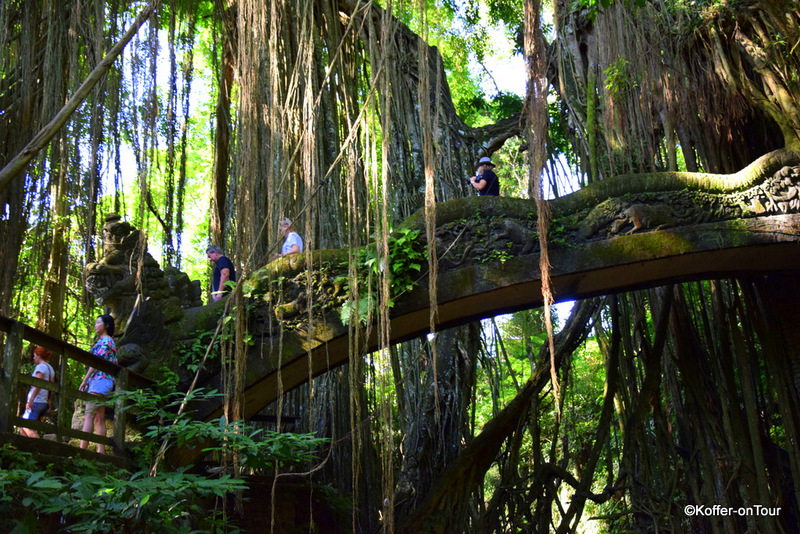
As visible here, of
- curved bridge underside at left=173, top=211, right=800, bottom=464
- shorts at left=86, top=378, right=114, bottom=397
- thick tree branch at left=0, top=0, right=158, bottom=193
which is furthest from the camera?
curved bridge underside at left=173, top=211, right=800, bottom=464

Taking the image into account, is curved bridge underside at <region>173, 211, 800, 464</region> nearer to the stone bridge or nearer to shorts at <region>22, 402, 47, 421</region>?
the stone bridge

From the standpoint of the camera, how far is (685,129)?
5867mm

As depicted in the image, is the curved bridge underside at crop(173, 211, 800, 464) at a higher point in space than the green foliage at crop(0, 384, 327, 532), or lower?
higher

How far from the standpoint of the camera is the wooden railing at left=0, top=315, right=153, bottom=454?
3107 millimetres

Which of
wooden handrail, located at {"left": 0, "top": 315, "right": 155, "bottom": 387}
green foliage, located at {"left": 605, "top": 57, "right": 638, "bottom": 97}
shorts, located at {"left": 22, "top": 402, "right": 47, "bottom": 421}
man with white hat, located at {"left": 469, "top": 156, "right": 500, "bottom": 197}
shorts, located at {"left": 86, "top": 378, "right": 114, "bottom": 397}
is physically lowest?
shorts, located at {"left": 22, "top": 402, "right": 47, "bottom": 421}

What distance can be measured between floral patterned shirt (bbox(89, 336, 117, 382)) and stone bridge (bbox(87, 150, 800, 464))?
97 mm

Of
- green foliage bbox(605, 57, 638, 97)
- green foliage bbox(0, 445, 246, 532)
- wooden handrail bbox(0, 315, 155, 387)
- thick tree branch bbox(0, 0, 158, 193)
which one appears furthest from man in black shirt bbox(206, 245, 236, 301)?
green foliage bbox(605, 57, 638, 97)

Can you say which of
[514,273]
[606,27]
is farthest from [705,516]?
[606,27]

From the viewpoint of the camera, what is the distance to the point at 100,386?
398cm

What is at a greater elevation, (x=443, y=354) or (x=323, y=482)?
(x=443, y=354)

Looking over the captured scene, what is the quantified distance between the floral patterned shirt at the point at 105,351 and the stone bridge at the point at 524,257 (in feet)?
0.32

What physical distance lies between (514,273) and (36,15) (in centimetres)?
356

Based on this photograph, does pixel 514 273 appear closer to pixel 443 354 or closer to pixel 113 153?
pixel 443 354

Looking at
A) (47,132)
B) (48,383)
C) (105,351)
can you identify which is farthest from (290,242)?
(47,132)
